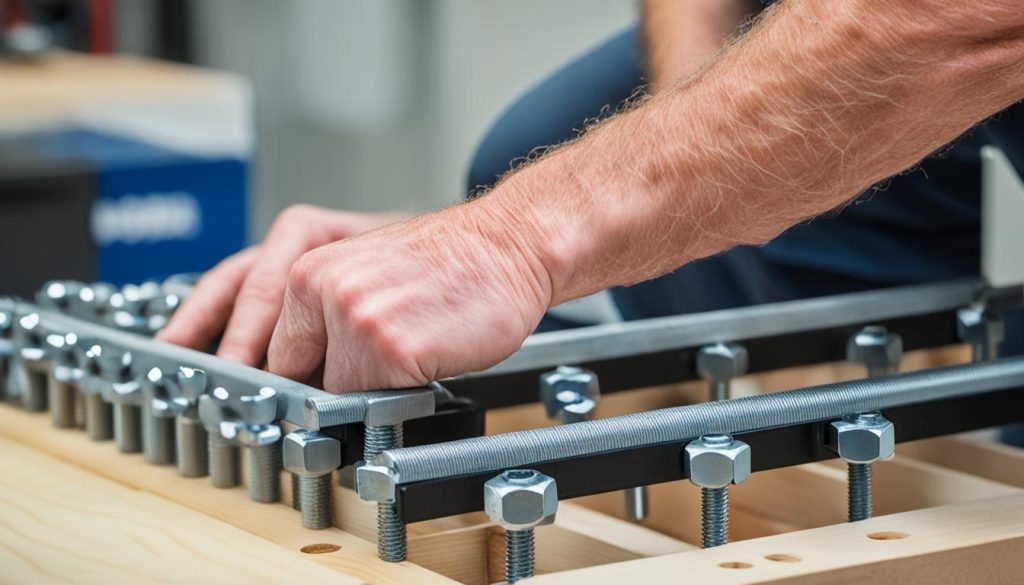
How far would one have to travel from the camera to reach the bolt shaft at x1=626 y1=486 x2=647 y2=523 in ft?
2.82

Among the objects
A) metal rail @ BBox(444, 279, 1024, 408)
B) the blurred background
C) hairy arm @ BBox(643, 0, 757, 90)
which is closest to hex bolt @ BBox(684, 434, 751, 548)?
metal rail @ BBox(444, 279, 1024, 408)

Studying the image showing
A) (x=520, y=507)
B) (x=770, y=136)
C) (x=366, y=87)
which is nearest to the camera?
(x=520, y=507)

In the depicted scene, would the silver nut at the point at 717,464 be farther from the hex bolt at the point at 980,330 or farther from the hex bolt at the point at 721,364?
the hex bolt at the point at 980,330

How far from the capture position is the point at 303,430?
2.45 feet

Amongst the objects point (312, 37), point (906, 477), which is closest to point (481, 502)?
point (906, 477)

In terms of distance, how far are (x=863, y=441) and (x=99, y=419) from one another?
19.3 inches

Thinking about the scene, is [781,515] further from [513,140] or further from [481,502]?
[513,140]

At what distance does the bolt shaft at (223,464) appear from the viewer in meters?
0.85

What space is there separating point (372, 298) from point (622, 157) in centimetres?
15

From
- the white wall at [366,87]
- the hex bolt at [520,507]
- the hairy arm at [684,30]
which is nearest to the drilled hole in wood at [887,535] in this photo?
the hex bolt at [520,507]

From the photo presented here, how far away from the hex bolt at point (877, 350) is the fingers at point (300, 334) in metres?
0.34

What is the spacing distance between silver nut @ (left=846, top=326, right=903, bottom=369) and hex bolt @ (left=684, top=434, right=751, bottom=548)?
0.85 feet

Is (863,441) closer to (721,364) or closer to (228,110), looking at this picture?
(721,364)

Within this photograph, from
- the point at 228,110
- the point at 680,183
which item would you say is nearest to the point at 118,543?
the point at 680,183
